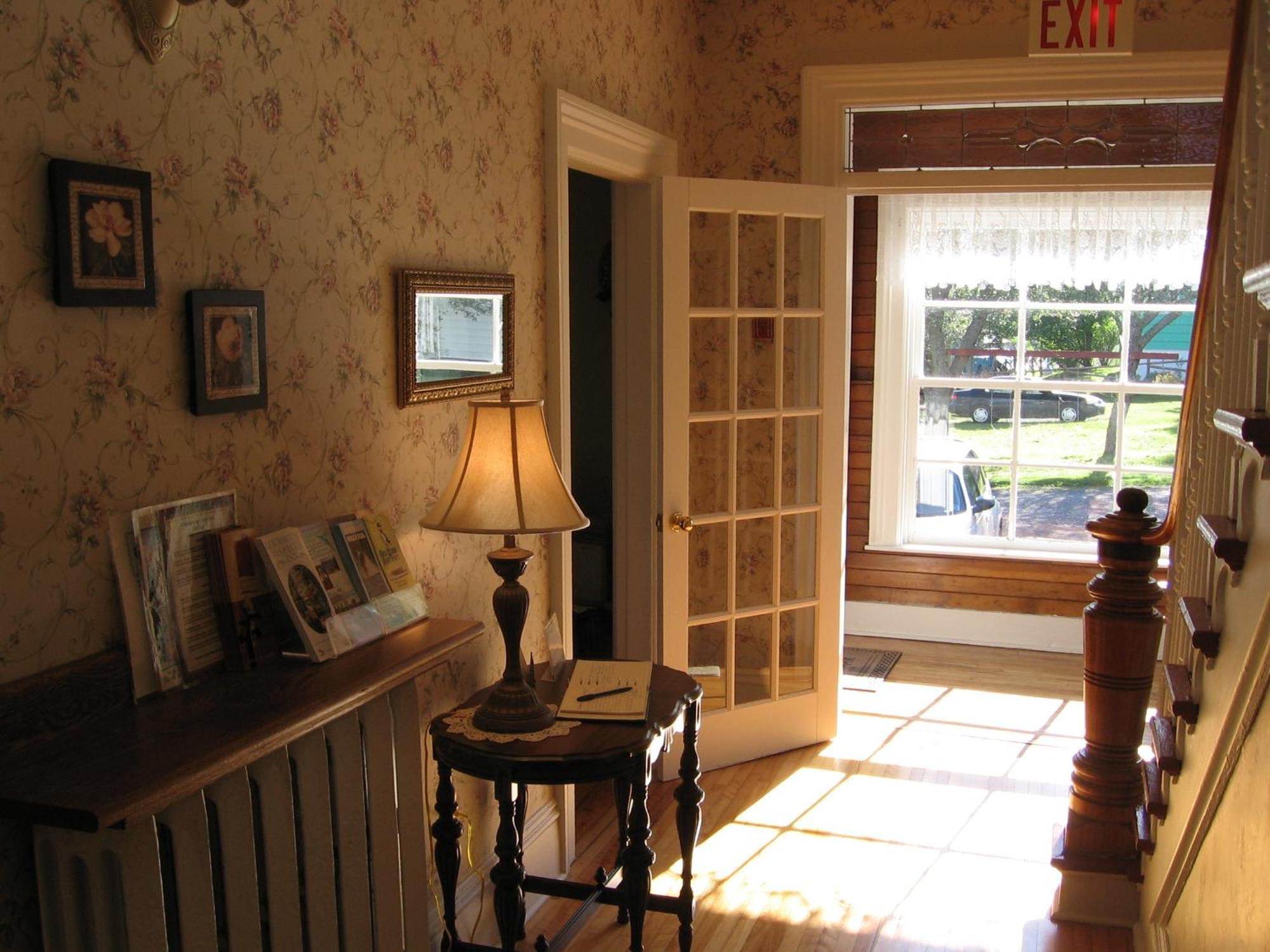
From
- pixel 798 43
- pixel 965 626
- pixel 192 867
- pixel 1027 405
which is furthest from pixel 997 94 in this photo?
pixel 192 867

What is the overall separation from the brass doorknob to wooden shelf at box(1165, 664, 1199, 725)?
1.74 metres

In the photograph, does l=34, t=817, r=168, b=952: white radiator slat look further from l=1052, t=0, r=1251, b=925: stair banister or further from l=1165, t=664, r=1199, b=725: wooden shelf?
l=1052, t=0, r=1251, b=925: stair banister

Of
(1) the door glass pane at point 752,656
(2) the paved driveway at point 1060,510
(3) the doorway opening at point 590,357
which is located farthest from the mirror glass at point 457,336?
(2) the paved driveway at point 1060,510

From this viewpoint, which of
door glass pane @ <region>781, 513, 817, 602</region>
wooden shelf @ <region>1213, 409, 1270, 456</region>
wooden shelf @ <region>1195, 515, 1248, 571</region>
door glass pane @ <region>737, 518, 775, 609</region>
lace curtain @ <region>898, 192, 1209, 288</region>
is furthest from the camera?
lace curtain @ <region>898, 192, 1209, 288</region>

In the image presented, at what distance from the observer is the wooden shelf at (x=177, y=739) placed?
1445mm

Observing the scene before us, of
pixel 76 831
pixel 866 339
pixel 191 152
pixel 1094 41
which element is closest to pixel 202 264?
pixel 191 152

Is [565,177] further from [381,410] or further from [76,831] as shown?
[76,831]

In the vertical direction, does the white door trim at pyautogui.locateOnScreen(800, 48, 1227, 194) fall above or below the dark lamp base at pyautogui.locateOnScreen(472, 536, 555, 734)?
above

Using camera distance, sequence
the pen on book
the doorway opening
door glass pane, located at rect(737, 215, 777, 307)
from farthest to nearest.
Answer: the doorway opening
door glass pane, located at rect(737, 215, 777, 307)
the pen on book

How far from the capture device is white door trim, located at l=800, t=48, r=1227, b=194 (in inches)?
159

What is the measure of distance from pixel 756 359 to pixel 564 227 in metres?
1.11

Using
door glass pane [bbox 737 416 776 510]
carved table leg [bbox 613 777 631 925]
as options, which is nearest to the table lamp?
carved table leg [bbox 613 777 631 925]

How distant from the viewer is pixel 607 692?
272 cm

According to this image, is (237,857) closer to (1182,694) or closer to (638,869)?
(638,869)
